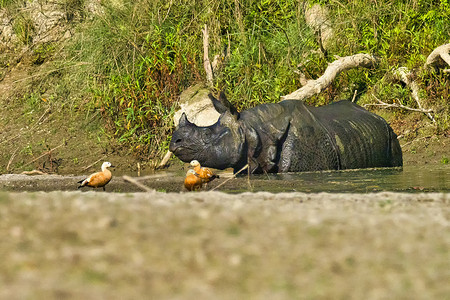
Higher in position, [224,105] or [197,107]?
[224,105]

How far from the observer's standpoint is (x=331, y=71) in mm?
11461

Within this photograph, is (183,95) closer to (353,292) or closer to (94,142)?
(94,142)

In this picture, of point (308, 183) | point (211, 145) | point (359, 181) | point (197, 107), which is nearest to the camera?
point (308, 183)

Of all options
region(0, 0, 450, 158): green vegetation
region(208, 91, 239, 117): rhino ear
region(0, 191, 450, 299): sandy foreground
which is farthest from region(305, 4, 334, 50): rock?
region(0, 191, 450, 299): sandy foreground

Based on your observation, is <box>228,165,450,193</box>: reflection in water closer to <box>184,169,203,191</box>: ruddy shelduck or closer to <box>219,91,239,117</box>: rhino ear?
<box>184,169,203,191</box>: ruddy shelduck

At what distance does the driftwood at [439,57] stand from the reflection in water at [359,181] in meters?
2.81

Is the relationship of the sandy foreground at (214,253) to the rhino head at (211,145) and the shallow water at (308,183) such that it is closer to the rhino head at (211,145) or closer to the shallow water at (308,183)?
the shallow water at (308,183)

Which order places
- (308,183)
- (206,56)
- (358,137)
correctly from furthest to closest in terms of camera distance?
(206,56), (358,137), (308,183)

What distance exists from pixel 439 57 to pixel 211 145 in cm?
505

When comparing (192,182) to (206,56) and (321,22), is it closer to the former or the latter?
(206,56)

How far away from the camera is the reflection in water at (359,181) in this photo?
664 cm

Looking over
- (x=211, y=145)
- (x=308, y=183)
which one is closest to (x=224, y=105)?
(x=211, y=145)

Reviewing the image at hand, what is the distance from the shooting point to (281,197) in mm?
4969

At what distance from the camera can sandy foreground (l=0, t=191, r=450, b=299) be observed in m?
2.42
